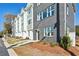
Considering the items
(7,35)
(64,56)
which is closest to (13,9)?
(7,35)

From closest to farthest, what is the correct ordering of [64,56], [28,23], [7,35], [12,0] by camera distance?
[64,56], [12,0], [7,35], [28,23]

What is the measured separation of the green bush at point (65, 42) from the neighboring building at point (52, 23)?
1.70 ft

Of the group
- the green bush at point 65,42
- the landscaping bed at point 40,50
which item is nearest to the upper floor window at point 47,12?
the green bush at point 65,42

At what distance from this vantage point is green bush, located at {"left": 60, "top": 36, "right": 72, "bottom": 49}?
1630cm

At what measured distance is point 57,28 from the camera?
1747 centimetres

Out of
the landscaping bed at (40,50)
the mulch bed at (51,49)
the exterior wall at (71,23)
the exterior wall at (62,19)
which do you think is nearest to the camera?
the landscaping bed at (40,50)

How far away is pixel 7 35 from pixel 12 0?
3707mm

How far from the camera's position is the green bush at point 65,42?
1630cm

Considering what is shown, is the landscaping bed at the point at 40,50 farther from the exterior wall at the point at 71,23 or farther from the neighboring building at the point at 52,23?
the exterior wall at the point at 71,23

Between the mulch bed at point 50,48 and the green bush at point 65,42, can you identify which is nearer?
the mulch bed at point 50,48

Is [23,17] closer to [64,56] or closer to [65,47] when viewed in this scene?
[65,47]

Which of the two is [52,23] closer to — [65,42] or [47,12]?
[47,12]

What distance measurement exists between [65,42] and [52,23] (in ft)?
7.37

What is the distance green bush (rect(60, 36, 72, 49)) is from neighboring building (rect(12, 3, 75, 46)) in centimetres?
52
